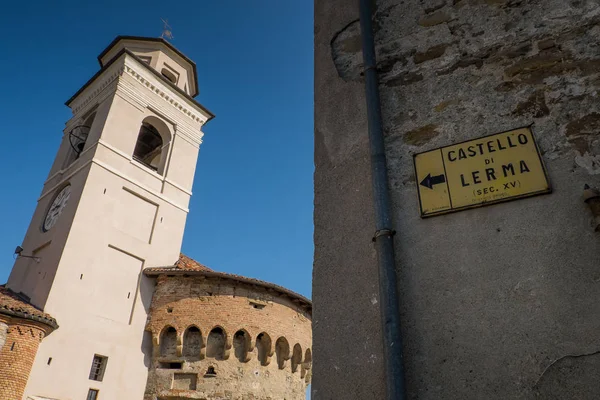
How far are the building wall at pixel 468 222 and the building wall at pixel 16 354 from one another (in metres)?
11.3

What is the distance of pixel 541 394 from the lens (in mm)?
1783

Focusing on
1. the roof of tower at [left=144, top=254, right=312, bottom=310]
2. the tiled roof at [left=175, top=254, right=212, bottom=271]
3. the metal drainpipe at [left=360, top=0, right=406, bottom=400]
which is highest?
the tiled roof at [left=175, top=254, right=212, bottom=271]

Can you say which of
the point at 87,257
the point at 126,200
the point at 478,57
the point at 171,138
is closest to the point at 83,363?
the point at 87,257

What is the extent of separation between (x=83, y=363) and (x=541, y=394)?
43.0 ft

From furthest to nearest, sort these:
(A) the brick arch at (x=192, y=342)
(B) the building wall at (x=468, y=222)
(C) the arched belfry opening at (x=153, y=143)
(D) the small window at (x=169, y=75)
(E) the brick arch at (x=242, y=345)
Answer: (D) the small window at (x=169, y=75), (C) the arched belfry opening at (x=153, y=143), (E) the brick arch at (x=242, y=345), (A) the brick arch at (x=192, y=342), (B) the building wall at (x=468, y=222)

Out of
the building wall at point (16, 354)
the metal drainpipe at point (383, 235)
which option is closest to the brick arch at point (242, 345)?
the building wall at point (16, 354)

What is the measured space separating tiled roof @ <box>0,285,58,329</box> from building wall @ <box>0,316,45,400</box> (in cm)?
19

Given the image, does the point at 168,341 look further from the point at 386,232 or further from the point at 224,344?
the point at 386,232

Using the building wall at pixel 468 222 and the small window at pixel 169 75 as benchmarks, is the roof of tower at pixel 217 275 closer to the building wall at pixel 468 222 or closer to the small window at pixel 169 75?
the small window at pixel 169 75

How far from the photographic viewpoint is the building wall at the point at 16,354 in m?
10.5

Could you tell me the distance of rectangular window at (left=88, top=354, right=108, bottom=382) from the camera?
490 inches

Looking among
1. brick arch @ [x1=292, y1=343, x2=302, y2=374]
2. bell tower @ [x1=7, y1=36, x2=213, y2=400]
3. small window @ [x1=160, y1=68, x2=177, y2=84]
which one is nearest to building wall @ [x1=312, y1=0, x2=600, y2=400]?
bell tower @ [x1=7, y1=36, x2=213, y2=400]

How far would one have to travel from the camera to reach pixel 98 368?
41.6 ft

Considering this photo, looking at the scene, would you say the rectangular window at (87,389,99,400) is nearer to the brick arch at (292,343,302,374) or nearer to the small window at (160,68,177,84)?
the brick arch at (292,343,302,374)
